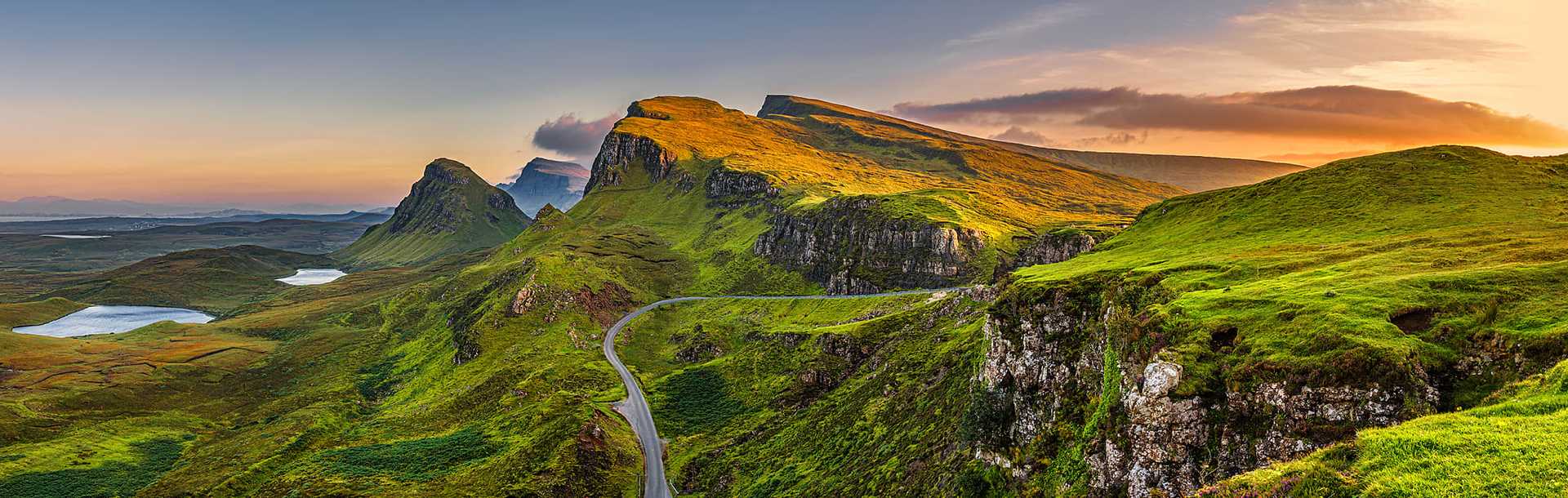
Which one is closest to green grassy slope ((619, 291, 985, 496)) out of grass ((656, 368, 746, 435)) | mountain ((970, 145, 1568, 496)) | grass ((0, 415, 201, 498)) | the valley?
grass ((656, 368, 746, 435))

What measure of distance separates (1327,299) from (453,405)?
193308 millimetres

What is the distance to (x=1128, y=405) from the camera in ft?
147

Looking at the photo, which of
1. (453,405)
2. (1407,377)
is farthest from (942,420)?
(453,405)

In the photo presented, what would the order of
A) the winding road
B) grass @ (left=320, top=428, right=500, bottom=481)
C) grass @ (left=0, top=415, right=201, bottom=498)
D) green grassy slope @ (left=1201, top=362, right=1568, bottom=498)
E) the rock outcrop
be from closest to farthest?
green grassy slope @ (left=1201, top=362, right=1568, bottom=498) → the winding road → grass @ (left=320, top=428, right=500, bottom=481) → grass @ (left=0, top=415, right=201, bottom=498) → the rock outcrop

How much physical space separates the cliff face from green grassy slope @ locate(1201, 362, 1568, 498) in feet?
24.5

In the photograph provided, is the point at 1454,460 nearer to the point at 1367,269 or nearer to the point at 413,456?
the point at 1367,269

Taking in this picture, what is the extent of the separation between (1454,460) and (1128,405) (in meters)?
23.4

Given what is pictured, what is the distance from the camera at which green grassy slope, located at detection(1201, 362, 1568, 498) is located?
66.4 feet

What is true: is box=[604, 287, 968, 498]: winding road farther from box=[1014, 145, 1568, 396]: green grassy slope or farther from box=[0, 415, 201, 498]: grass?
box=[0, 415, 201, 498]: grass

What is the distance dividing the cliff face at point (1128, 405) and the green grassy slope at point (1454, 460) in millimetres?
7469

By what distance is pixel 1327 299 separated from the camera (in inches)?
1713

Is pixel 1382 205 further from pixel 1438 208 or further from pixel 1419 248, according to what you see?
pixel 1419 248

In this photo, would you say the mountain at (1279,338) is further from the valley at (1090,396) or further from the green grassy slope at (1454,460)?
the green grassy slope at (1454,460)

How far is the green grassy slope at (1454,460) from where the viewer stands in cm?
2025
